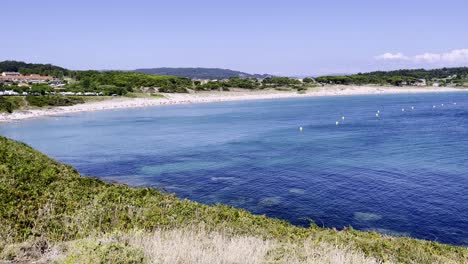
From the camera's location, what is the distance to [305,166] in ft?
123


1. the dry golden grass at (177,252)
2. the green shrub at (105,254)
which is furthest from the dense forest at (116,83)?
the green shrub at (105,254)

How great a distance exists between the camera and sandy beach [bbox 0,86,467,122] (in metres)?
97.4

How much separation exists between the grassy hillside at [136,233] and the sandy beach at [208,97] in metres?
77.2

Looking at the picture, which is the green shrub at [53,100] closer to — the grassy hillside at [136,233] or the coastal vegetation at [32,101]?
the coastal vegetation at [32,101]

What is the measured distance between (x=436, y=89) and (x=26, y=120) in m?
182

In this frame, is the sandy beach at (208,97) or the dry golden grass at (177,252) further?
the sandy beach at (208,97)

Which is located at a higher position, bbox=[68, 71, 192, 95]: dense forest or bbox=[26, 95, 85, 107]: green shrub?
bbox=[68, 71, 192, 95]: dense forest

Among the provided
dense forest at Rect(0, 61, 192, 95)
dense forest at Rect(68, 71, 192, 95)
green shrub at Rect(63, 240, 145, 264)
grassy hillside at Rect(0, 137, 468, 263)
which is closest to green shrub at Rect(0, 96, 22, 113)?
dense forest at Rect(0, 61, 192, 95)

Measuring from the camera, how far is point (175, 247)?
873 centimetres

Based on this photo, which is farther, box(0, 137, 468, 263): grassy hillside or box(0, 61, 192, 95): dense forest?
box(0, 61, 192, 95): dense forest

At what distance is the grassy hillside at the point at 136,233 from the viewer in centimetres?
859

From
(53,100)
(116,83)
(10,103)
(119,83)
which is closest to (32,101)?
(53,100)

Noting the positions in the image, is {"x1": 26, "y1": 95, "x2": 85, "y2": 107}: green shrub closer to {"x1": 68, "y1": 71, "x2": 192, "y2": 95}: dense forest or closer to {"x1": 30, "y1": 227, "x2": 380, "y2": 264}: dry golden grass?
{"x1": 68, "y1": 71, "x2": 192, "y2": 95}: dense forest

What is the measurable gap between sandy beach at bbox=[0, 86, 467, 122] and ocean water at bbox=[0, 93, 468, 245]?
2522 centimetres
